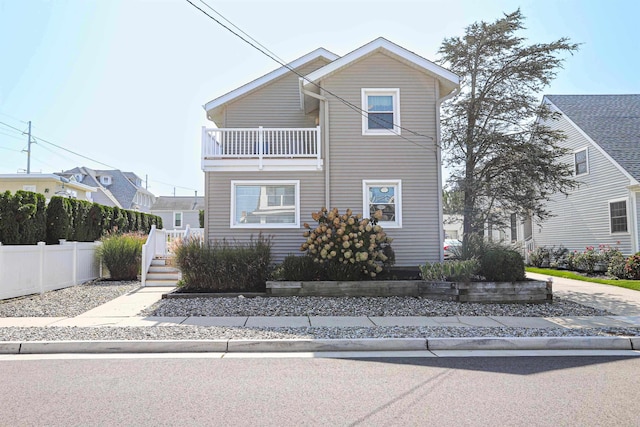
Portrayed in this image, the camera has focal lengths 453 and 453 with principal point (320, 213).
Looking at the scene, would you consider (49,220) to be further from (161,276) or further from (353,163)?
(353,163)

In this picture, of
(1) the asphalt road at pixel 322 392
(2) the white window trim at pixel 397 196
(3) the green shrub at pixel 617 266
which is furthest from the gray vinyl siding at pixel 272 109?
(3) the green shrub at pixel 617 266

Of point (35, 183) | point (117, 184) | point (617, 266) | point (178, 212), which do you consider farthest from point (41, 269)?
point (178, 212)

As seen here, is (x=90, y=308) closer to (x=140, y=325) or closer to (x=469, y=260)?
(x=140, y=325)

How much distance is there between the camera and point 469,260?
36.7 ft

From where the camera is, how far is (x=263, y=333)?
7.25 metres

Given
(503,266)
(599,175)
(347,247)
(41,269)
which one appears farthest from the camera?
(599,175)

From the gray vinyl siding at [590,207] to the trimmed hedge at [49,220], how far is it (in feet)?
53.1

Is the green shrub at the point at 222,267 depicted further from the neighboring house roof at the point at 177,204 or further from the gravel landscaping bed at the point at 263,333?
the neighboring house roof at the point at 177,204

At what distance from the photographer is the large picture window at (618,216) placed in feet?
54.7

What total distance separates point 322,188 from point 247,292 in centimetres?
394

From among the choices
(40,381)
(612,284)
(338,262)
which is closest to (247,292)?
(338,262)

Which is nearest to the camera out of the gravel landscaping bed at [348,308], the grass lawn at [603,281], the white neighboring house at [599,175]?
the gravel landscaping bed at [348,308]

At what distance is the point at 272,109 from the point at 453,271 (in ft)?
27.5

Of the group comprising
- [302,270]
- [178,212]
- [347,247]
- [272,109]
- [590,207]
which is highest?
[272,109]
